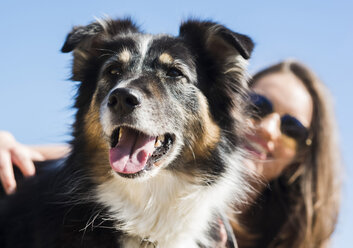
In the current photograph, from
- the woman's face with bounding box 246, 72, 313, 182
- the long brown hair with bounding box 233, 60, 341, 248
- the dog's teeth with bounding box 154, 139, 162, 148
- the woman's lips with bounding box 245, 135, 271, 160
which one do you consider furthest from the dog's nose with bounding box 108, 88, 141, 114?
the long brown hair with bounding box 233, 60, 341, 248

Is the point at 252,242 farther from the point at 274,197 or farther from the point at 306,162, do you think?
the point at 306,162

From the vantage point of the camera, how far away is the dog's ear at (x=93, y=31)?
10.4ft

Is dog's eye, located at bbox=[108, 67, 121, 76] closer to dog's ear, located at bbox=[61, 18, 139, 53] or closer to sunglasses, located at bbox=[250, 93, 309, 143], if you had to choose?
dog's ear, located at bbox=[61, 18, 139, 53]

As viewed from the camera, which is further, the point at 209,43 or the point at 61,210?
the point at 209,43

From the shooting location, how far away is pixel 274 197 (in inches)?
187

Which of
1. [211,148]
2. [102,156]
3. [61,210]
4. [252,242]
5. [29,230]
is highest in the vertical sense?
[211,148]

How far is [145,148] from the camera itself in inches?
118

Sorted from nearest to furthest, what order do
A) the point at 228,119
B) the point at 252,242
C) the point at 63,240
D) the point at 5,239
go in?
the point at 63,240 < the point at 5,239 < the point at 228,119 < the point at 252,242

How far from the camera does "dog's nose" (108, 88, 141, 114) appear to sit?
288 centimetres

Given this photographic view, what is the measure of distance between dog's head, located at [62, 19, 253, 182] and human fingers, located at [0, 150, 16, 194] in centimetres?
64

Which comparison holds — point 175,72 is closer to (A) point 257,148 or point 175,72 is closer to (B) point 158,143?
(B) point 158,143

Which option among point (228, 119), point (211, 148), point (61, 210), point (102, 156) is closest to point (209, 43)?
point (228, 119)

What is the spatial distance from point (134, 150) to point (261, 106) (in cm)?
199

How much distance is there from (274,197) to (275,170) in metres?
0.30
